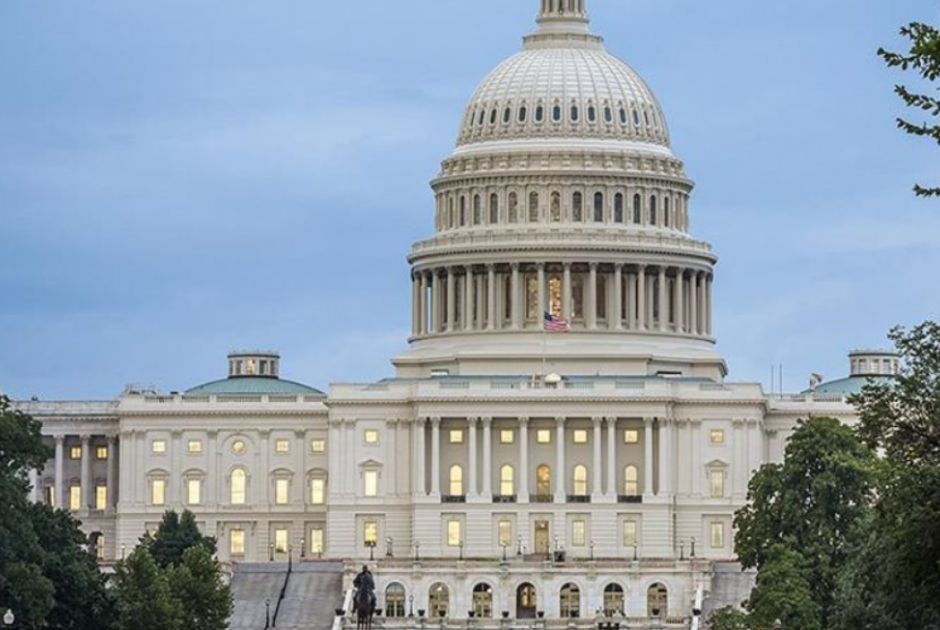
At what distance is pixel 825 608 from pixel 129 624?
1219 inches

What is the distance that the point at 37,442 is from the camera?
183 m

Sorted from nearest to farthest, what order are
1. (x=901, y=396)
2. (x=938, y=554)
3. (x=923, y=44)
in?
(x=923, y=44), (x=938, y=554), (x=901, y=396)

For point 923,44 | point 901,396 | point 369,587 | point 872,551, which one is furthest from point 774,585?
point 923,44

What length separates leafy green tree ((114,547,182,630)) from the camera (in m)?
186

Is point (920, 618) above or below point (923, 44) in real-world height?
below

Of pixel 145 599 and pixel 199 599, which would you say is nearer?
pixel 145 599

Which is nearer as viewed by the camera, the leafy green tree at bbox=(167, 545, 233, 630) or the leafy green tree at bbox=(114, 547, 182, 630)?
the leafy green tree at bbox=(114, 547, 182, 630)

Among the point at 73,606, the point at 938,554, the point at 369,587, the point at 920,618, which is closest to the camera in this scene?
the point at 938,554

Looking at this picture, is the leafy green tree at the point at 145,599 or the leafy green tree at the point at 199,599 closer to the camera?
the leafy green tree at the point at 145,599

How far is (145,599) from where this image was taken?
7377 inches

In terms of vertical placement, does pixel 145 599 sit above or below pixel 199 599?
below

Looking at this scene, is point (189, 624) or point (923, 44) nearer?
point (923, 44)

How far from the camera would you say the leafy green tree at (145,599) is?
7303 inches

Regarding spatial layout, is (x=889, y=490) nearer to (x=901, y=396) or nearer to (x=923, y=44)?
(x=901, y=396)
